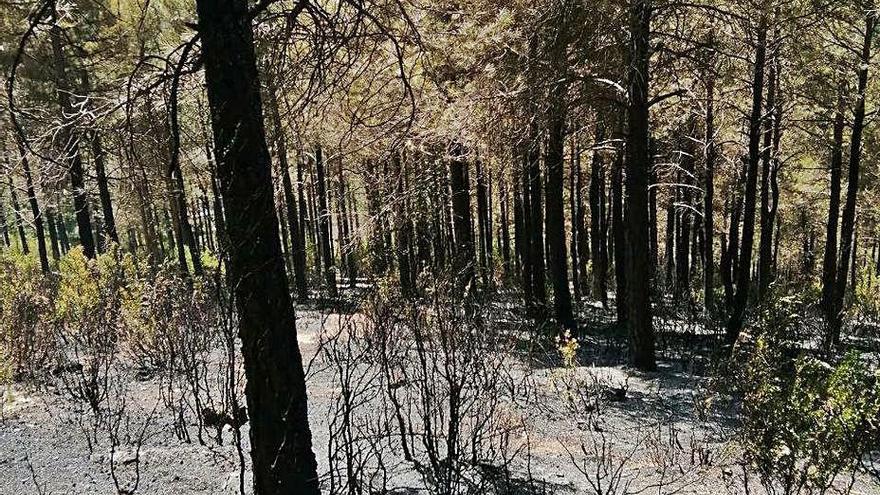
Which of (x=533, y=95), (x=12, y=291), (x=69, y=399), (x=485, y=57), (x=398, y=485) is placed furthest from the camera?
(x=12, y=291)

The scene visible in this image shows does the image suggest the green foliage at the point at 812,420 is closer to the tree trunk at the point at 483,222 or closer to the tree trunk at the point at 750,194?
the tree trunk at the point at 750,194

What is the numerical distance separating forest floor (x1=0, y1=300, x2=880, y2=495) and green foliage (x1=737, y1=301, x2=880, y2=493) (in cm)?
52

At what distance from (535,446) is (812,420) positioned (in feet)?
8.36

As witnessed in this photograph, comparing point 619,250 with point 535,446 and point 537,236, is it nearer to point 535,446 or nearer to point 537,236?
point 537,236

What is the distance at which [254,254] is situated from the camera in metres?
3.14

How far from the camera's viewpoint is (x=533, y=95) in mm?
7762

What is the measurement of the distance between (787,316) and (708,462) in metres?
1.38

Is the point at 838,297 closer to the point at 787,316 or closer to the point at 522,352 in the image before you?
the point at 522,352

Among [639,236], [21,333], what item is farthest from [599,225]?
[21,333]

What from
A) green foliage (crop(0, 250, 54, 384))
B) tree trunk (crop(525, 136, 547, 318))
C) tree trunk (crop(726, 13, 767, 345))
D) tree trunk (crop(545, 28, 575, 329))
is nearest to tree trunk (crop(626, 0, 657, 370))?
tree trunk (crop(545, 28, 575, 329))

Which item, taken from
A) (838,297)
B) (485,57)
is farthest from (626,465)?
(838,297)

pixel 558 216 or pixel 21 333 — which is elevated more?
pixel 558 216

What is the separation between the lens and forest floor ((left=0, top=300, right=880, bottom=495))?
4.71 metres

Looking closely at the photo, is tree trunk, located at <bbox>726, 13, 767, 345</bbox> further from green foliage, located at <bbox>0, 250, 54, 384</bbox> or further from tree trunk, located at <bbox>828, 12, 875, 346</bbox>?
green foliage, located at <bbox>0, 250, 54, 384</bbox>
